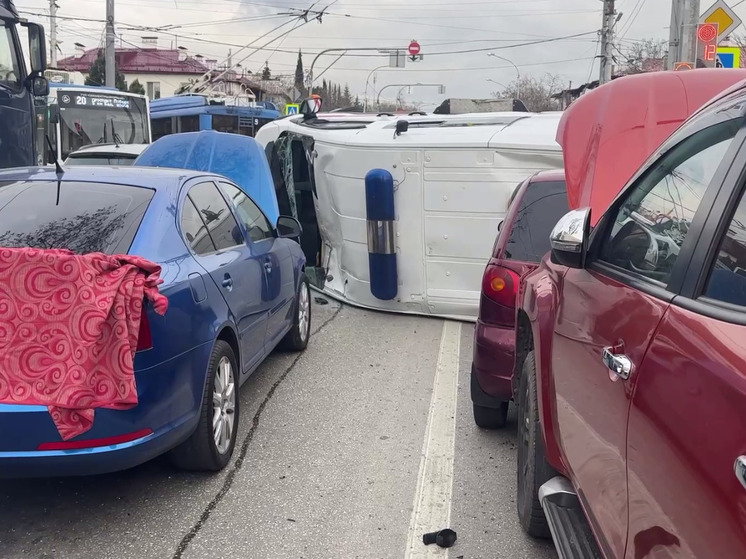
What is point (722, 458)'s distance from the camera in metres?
1.44

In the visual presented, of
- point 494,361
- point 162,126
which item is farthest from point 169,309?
point 162,126

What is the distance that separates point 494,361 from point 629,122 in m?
1.53

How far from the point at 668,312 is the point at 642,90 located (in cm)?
251

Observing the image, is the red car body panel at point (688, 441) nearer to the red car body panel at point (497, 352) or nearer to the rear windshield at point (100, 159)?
the red car body panel at point (497, 352)

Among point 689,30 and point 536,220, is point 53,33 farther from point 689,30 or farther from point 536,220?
point 536,220

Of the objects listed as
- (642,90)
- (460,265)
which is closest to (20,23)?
(460,265)

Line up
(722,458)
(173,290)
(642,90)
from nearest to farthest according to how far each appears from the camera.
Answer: (722,458) → (173,290) → (642,90)

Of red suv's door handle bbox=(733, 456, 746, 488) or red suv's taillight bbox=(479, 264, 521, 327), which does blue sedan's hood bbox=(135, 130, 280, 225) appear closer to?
red suv's taillight bbox=(479, 264, 521, 327)

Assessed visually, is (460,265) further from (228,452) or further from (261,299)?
(228,452)

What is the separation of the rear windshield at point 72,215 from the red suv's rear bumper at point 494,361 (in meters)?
2.08

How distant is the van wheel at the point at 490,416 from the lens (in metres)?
4.68

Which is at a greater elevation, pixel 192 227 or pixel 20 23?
pixel 20 23

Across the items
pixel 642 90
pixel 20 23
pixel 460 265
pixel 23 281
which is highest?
pixel 20 23

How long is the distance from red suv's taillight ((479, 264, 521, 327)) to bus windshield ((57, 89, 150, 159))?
53.8ft
